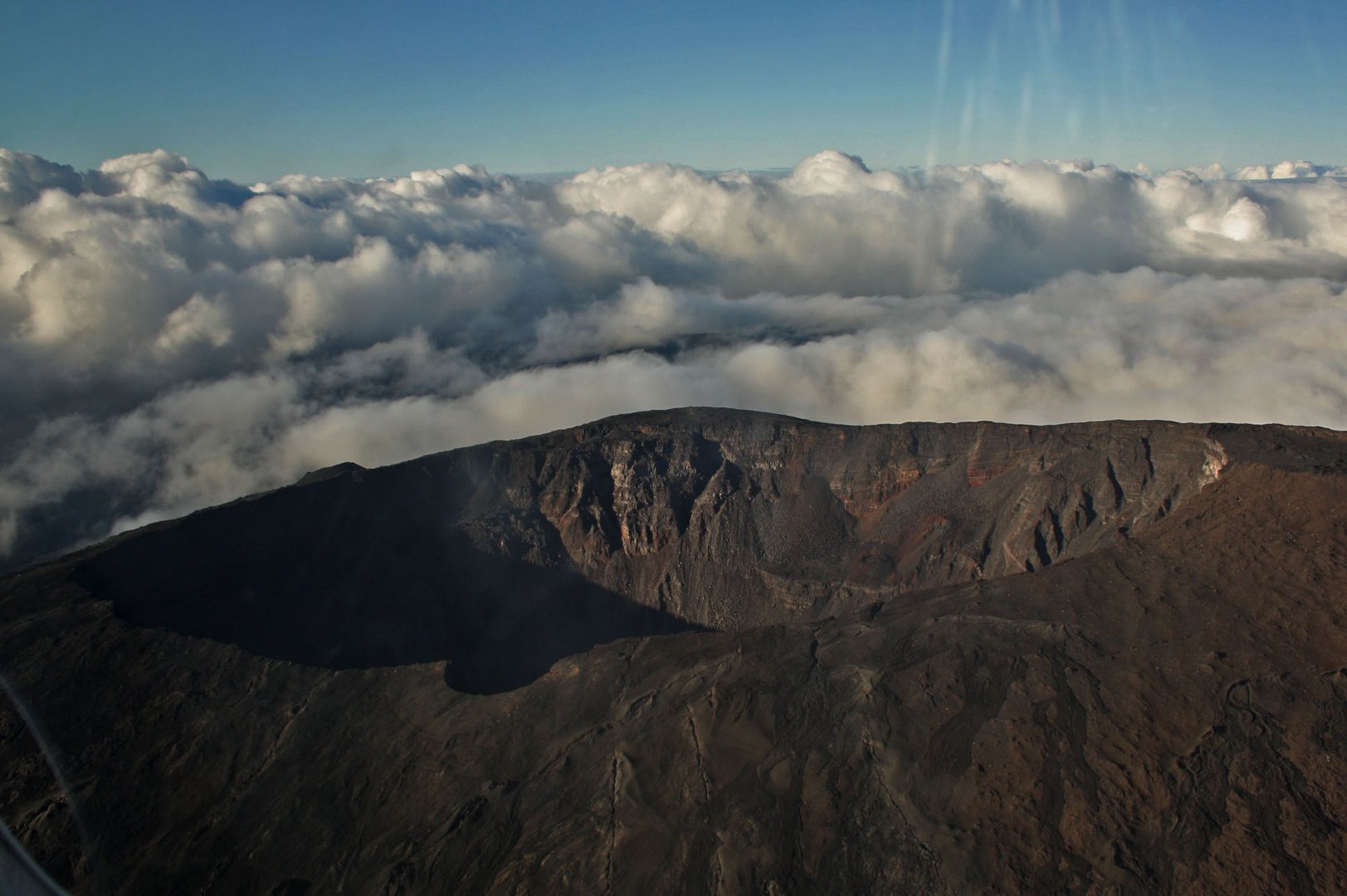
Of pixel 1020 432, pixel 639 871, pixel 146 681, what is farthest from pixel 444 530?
pixel 1020 432

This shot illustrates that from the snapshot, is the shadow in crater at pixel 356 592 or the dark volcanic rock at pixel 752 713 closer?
the dark volcanic rock at pixel 752 713

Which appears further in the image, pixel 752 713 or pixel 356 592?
pixel 356 592

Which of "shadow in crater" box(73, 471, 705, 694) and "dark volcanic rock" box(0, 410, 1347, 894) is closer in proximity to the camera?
"dark volcanic rock" box(0, 410, 1347, 894)

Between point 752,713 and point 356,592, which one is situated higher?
point 752,713

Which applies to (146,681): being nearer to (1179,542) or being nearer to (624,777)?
(624,777)
